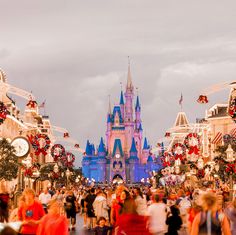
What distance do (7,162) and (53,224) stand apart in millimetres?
28795

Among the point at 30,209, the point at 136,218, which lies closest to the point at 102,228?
the point at 30,209

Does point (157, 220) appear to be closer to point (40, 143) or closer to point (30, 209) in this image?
point (30, 209)

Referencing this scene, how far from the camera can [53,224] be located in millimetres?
11789

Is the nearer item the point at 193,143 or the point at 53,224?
the point at 53,224

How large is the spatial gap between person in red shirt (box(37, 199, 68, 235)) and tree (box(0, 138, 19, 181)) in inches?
1096

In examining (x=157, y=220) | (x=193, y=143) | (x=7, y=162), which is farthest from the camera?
(x=193, y=143)

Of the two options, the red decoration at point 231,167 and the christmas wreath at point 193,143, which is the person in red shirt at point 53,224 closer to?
the red decoration at point 231,167

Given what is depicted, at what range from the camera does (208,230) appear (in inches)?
459

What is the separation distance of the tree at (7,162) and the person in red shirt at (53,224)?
27.8 m

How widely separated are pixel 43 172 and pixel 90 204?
134 ft

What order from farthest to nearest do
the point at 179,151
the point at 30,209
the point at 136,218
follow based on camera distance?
the point at 179,151 < the point at 30,209 < the point at 136,218

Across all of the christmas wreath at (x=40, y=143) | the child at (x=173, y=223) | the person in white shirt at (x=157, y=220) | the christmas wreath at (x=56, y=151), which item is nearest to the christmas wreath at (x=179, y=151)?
the christmas wreath at (x=56, y=151)

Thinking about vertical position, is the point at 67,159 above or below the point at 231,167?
above

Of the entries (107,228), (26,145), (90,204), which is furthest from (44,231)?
(26,145)
